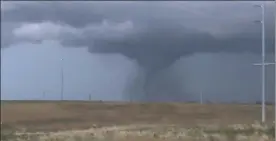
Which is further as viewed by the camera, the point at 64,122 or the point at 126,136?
the point at 64,122

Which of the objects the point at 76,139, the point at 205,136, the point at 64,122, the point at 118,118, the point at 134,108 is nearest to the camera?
the point at 76,139

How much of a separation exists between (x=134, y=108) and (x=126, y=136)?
59.4 meters

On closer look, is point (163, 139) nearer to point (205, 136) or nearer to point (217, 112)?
point (205, 136)

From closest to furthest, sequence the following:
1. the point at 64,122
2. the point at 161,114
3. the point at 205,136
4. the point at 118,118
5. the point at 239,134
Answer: the point at 205,136, the point at 239,134, the point at 64,122, the point at 118,118, the point at 161,114

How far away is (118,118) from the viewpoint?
77.4 metres

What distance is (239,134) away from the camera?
38.4m

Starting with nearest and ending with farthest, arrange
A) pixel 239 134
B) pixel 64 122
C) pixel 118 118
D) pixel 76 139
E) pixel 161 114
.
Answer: pixel 76 139, pixel 239 134, pixel 64 122, pixel 118 118, pixel 161 114

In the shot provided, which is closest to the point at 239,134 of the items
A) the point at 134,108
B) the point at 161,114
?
the point at 161,114

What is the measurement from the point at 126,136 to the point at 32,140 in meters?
5.33

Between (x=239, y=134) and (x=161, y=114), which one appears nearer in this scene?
(x=239, y=134)

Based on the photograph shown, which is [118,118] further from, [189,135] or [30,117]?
[189,135]

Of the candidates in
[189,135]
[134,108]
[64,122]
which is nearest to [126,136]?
[189,135]

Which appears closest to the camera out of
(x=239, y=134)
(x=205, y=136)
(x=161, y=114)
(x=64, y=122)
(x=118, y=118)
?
(x=205, y=136)

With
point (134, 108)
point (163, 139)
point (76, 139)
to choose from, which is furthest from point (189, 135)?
point (134, 108)
